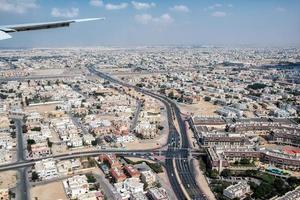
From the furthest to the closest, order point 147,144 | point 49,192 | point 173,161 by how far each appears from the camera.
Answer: point 147,144
point 173,161
point 49,192

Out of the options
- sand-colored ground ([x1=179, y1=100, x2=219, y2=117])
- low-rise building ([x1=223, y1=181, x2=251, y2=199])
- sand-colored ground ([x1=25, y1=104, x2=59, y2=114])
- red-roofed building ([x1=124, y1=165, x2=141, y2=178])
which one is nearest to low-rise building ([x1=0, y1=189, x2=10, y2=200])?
red-roofed building ([x1=124, y1=165, x2=141, y2=178])

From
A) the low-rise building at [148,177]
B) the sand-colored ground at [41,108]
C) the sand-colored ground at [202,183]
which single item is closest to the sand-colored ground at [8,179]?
the low-rise building at [148,177]

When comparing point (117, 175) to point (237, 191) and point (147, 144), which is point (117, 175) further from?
point (147, 144)

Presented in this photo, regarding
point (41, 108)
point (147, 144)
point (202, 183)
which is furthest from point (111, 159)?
point (41, 108)

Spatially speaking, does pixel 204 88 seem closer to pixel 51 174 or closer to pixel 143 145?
pixel 143 145

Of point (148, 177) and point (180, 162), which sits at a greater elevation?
point (148, 177)

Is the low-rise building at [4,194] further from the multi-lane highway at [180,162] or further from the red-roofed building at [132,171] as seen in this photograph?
the multi-lane highway at [180,162]

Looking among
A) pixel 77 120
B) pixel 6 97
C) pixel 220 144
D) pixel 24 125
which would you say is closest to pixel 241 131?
pixel 220 144
